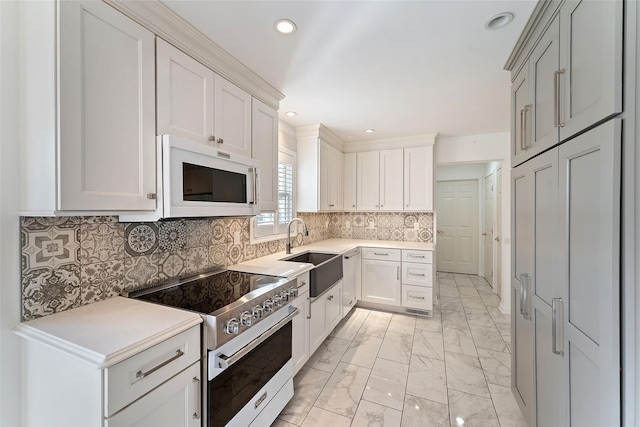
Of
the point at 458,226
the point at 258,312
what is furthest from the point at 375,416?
the point at 458,226

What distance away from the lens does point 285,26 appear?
4.81 feet

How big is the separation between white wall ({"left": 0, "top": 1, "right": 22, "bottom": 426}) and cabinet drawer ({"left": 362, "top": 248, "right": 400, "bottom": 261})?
3.22 m

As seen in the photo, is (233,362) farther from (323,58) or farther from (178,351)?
(323,58)

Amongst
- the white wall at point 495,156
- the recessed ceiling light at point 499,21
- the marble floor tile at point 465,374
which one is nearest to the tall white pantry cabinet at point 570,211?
the recessed ceiling light at point 499,21

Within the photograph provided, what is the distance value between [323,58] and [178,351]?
1908 mm

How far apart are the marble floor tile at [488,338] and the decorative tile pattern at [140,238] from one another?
3162 mm

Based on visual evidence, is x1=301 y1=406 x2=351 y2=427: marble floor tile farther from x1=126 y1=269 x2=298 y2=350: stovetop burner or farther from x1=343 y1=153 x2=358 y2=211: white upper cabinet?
x1=343 y1=153 x2=358 y2=211: white upper cabinet

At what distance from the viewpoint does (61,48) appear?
989mm

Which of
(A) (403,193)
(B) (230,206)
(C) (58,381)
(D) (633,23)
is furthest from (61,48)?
(A) (403,193)

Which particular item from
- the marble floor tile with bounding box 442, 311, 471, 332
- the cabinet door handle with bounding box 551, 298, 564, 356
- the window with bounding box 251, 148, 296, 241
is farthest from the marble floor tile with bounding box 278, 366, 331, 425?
the marble floor tile with bounding box 442, 311, 471, 332

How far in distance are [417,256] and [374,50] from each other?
8.40 ft

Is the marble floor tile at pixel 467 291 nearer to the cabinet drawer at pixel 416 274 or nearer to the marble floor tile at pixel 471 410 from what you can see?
the cabinet drawer at pixel 416 274

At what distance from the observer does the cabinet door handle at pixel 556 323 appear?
3.70 feet

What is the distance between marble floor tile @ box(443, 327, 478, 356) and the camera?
2.61m
